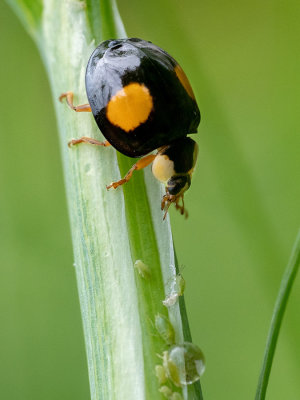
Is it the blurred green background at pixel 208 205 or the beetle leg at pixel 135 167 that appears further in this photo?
the blurred green background at pixel 208 205

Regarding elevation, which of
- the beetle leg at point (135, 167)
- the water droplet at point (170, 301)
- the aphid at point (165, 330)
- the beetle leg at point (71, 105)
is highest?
the beetle leg at point (71, 105)

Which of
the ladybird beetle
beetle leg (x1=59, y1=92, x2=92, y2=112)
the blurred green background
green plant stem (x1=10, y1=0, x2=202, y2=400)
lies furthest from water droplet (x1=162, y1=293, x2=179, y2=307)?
the blurred green background

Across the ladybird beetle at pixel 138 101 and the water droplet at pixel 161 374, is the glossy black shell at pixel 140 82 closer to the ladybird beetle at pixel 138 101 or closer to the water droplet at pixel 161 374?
the ladybird beetle at pixel 138 101

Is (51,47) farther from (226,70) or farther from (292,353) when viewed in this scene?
(226,70)

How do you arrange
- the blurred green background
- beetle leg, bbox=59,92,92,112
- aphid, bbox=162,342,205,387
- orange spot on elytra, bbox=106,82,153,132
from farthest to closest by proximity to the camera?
the blurred green background, orange spot on elytra, bbox=106,82,153,132, beetle leg, bbox=59,92,92,112, aphid, bbox=162,342,205,387

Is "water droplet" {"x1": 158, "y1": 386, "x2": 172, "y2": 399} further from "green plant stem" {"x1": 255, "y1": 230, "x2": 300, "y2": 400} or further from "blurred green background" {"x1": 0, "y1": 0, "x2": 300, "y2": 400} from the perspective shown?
"blurred green background" {"x1": 0, "y1": 0, "x2": 300, "y2": 400}

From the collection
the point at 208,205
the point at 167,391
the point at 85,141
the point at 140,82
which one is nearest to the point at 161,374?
the point at 167,391

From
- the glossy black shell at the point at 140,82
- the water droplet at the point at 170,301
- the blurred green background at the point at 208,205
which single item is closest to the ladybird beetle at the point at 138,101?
the glossy black shell at the point at 140,82
